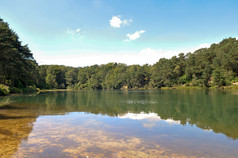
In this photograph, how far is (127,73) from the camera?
12812 centimetres

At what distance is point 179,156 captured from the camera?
6590 millimetres

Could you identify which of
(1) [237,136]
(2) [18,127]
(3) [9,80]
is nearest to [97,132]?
(2) [18,127]

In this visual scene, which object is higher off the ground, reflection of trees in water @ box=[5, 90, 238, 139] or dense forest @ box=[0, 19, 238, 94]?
dense forest @ box=[0, 19, 238, 94]

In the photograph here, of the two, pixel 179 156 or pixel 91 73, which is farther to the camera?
pixel 91 73

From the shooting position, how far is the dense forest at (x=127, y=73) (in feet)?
142

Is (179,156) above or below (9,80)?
below

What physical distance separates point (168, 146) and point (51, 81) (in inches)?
5264

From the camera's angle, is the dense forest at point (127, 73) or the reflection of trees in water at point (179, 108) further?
the dense forest at point (127, 73)

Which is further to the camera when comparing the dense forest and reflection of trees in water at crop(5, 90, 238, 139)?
the dense forest

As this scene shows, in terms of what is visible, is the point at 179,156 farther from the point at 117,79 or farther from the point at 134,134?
the point at 117,79

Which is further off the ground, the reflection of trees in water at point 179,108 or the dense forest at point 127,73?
the dense forest at point 127,73

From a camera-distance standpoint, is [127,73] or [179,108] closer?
[179,108]

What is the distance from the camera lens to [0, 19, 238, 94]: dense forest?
142 feet

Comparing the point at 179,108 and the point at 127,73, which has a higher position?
the point at 127,73
